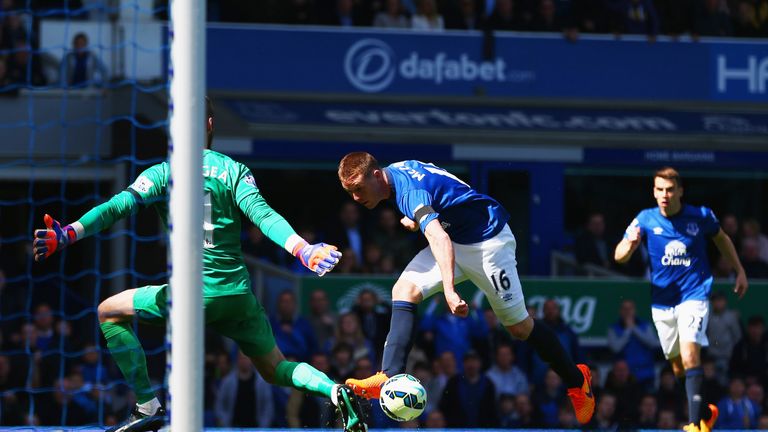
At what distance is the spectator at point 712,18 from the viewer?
1677cm

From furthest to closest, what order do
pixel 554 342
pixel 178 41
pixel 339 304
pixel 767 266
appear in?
pixel 767 266, pixel 339 304, pixel 554 342, pixel 178 41

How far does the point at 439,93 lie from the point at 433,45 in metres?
0.57

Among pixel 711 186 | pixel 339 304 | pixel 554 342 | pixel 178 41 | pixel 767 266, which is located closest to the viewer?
pixel 178 41

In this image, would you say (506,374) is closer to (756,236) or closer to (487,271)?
(756,236)

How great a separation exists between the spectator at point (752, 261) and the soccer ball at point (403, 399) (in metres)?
8.77

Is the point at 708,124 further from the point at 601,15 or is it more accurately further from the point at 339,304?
the point at 339,304

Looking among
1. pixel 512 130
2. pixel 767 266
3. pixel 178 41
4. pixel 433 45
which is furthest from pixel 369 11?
pixel 178 41

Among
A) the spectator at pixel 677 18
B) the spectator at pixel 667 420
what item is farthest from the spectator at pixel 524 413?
the spectator at pixel 677 18

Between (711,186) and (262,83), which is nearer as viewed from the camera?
(262,83)

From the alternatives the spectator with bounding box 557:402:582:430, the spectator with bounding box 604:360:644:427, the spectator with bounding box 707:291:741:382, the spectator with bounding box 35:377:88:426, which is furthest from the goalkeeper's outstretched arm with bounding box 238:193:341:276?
the spectator with bounding box 707:291:741:382

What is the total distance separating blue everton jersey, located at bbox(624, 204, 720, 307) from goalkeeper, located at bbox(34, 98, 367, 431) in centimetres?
296

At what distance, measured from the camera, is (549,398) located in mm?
13156

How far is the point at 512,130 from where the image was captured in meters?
16.2

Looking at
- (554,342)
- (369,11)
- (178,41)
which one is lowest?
(554,342)
